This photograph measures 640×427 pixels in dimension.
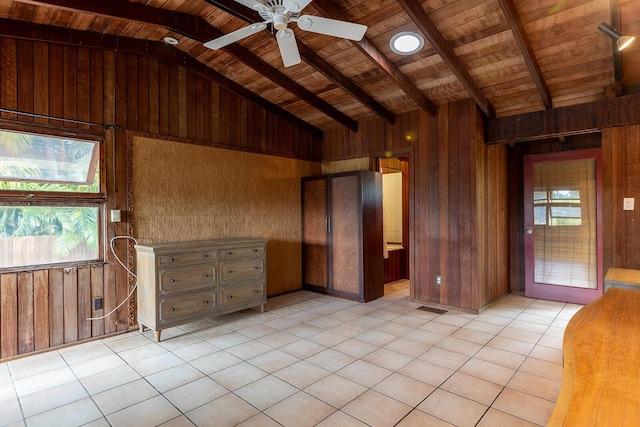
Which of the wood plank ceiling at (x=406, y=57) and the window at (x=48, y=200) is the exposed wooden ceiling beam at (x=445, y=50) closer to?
the wood plank ceiling at (x=406, y=57)

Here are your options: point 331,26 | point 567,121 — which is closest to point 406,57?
point 331,26

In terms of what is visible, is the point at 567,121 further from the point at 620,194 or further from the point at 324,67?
the point at 324,67

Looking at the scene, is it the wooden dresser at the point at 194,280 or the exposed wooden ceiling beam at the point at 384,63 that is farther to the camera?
the wooden dresser at the point at 194,280

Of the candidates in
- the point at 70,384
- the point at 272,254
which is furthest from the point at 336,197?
the point at 70,384

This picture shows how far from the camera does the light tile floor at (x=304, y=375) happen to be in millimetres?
2154

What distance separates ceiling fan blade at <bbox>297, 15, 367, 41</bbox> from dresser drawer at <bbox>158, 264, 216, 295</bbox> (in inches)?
102

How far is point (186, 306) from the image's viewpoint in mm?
3604

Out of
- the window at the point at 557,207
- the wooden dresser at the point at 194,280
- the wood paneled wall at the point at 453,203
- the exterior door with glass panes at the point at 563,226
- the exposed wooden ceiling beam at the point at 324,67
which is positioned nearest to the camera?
the exposed wooden ceiling beam at the point at 324,67

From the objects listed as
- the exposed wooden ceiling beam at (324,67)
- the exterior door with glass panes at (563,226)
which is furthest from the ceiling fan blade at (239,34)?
the exterior door with glass panes at (563,226)

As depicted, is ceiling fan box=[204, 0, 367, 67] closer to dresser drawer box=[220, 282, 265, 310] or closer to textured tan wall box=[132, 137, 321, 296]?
textured tan wall box=[132, 137, 321, 296]

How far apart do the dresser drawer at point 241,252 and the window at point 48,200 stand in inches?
49.8

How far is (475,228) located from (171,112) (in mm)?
3941

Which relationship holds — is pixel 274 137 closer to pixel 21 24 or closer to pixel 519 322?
pixel 21 24

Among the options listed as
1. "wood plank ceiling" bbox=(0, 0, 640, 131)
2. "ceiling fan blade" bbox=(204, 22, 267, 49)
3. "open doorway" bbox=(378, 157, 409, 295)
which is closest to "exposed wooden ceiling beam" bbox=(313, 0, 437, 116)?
"wood plank ceiling" bbox=(0, 0, 640, 131)
